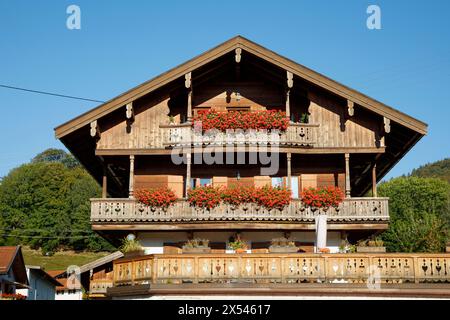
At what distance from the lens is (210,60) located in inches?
1048

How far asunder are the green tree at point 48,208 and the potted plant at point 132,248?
6569cm

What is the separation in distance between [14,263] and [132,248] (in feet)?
63.1

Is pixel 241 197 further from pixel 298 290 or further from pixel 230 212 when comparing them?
pixel 298 290

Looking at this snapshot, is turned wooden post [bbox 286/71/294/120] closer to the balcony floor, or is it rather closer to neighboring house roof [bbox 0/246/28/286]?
the balcony floor

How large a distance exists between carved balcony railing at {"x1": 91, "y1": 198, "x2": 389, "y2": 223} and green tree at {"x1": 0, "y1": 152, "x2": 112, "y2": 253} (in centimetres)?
6532

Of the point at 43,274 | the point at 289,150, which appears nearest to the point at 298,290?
the point at 289,150

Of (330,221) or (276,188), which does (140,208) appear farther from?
(330,221)

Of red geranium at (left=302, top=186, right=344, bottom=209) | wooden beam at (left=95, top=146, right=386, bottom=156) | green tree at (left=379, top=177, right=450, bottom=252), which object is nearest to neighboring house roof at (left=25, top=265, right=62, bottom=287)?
wooden beam at (left=95, top=146, right=386, bottom=156)

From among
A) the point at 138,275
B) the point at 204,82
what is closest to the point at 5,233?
the point at 204,82

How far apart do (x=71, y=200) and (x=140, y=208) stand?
72.0m

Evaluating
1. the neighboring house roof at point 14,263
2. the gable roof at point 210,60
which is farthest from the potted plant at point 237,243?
the neighboring house roof at point 14,263

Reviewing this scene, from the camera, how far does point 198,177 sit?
2781 cm

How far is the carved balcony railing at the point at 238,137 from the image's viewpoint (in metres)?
26.4


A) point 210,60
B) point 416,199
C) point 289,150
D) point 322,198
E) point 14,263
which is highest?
point 210,60
